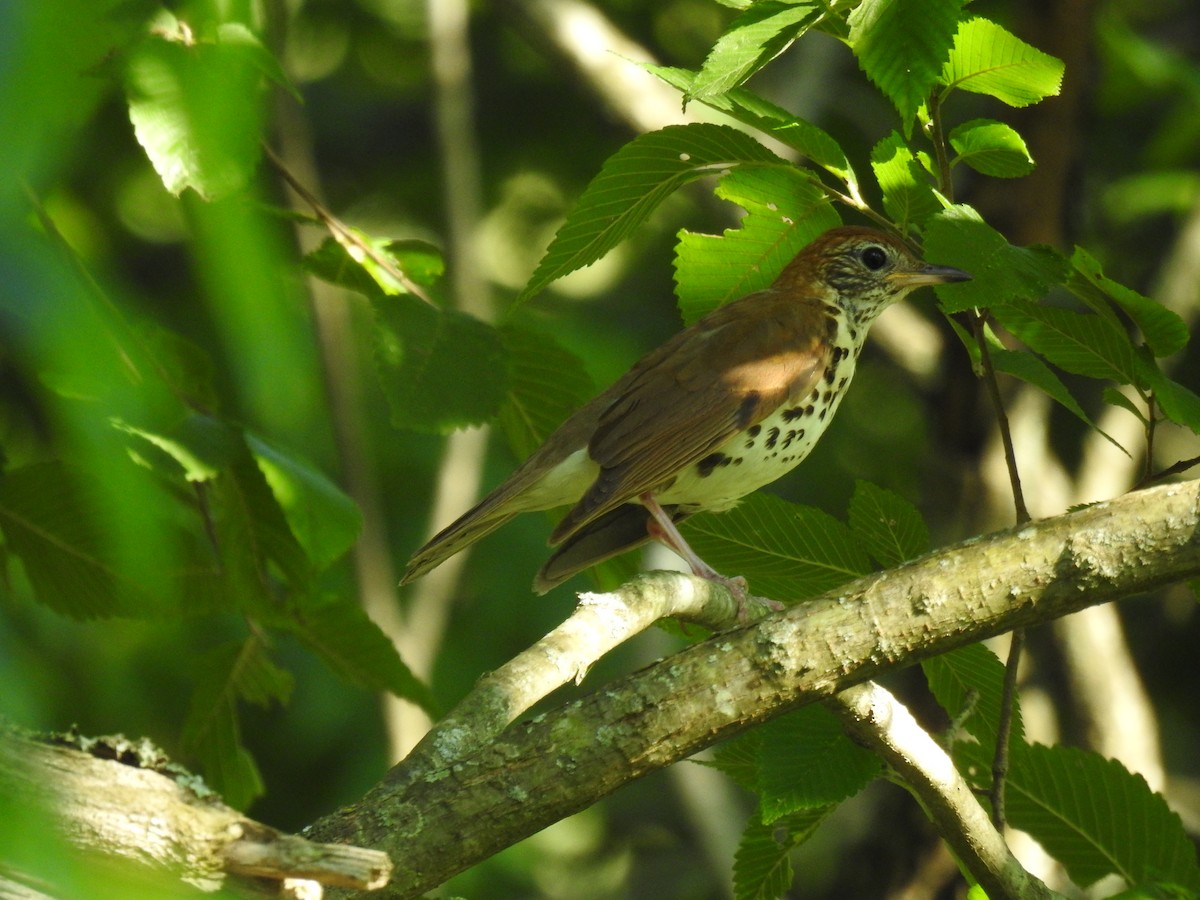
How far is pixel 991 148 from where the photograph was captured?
3.03 m

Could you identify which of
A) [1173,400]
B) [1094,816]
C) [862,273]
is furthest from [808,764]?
[862,273]

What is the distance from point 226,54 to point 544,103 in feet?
29.9

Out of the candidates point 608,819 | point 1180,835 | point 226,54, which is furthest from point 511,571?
point 226,54

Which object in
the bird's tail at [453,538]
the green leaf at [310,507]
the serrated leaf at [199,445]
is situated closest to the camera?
the serrated leaf at [199,445]

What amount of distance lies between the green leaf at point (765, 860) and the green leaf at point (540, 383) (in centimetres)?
131

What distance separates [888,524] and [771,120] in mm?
1037

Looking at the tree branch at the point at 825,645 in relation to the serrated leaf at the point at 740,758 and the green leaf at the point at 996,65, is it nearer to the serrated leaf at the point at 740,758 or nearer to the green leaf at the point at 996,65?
the serrated leaf at the point at 740,758

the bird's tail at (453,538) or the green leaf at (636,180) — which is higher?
the bird's tail at (453,538)

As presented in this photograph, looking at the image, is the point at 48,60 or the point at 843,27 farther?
the point at 843,27

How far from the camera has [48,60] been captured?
725 mm

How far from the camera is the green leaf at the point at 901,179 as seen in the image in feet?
9.79

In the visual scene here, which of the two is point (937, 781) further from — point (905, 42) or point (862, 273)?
point (862, 273)

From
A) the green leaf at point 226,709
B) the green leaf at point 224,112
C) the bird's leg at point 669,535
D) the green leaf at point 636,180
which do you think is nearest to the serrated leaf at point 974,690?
the bird's leg at point 669,535

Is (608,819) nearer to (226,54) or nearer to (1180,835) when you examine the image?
(1180,835)
